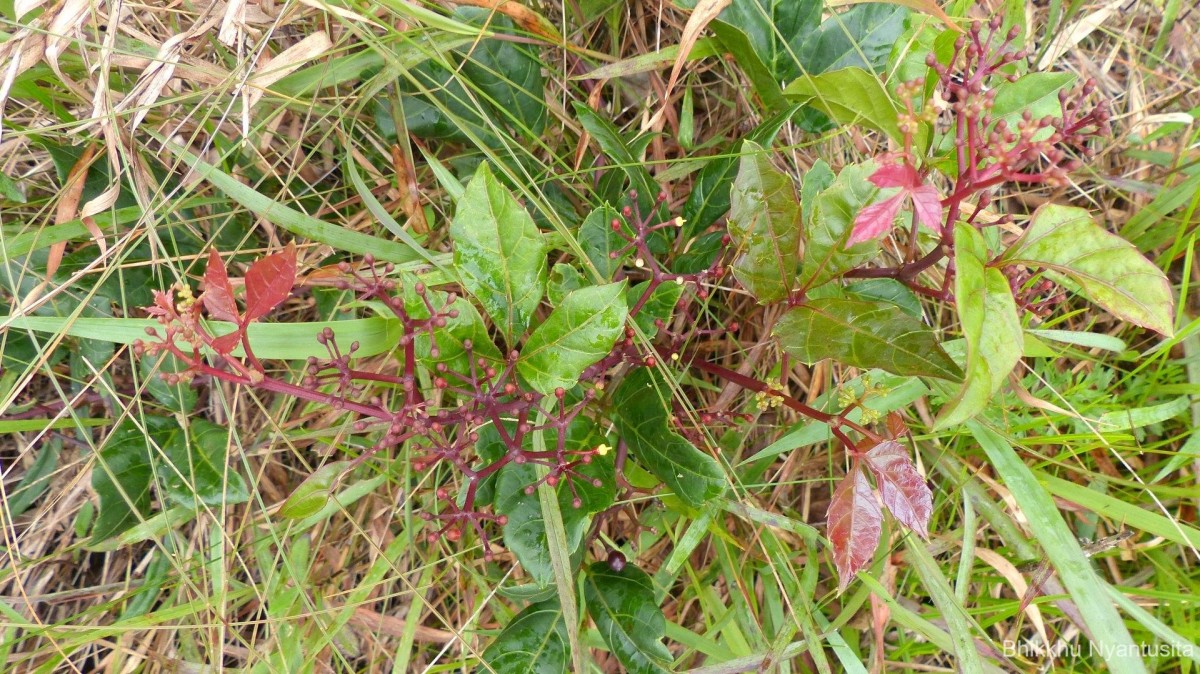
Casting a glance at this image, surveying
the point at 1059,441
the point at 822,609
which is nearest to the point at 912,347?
the point at 1059,441

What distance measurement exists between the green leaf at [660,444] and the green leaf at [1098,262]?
55 centimetres

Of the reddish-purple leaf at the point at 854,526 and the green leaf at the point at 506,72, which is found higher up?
the green leaf at the point at 506,72

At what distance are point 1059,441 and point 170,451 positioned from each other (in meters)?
1.92

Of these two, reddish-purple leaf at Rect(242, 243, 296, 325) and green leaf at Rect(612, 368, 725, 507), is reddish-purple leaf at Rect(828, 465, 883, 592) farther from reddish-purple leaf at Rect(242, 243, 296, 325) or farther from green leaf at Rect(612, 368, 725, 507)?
reddish-purple leaf at Rect(242, 243, 296, 325)

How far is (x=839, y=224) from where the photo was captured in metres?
1.17

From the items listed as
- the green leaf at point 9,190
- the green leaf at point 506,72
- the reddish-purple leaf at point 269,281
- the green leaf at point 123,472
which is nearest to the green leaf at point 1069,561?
the green leaf at point 506,72

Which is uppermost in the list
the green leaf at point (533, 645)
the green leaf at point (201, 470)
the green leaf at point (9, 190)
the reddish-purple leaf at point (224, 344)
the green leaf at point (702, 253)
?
the reddish-purple leaf at point (224, 344)

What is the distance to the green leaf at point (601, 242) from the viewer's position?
1394 millimetres

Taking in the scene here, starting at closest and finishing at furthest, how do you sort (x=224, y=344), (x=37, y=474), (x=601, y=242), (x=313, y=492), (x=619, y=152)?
(x=224, y=344) < (x=313, y=492) < (x=601, y=242) < (x=619, y=152) < (x=37, y=474)

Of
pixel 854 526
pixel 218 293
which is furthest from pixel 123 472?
pixel 854 526

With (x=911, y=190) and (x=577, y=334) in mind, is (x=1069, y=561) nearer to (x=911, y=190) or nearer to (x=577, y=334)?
(x=911, y=190)

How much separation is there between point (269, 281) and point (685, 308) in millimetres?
737

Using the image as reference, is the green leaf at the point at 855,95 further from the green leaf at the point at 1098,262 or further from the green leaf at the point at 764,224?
the green leaf at the point at 1098,262

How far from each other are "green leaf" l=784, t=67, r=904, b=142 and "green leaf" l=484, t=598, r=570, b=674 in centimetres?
103
